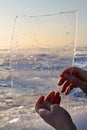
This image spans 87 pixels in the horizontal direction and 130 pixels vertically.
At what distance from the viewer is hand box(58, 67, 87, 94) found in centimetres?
242

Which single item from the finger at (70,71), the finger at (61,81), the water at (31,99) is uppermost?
the finger at (70,71)

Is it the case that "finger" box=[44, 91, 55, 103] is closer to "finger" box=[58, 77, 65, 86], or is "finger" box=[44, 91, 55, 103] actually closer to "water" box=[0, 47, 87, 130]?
"finger" box=[58, 77, 65, 86]

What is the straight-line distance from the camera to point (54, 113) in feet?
6.91

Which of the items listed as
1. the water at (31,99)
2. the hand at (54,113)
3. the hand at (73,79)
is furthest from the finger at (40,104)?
the water at (31,99)

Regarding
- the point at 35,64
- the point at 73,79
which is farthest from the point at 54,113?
the point at 35,64

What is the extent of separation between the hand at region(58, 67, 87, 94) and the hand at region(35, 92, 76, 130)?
0.76ft

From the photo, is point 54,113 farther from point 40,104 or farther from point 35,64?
point 35,64

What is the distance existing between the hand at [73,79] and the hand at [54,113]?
232mm

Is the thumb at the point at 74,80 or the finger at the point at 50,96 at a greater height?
the thumb at the point at 74,80

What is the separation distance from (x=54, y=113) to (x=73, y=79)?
372 mm

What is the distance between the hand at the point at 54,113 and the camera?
6.78 feet

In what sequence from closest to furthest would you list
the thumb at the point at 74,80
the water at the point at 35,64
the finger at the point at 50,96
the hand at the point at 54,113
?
1. the hand at the point at 54,113
2. the finger at the point at 50,96
3. the thumb at the point at 74,80
4. the water at the point at 35,64

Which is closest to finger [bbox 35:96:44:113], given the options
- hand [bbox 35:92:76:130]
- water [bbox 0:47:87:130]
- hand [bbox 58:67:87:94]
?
hand [bbox 35:92:76:130]

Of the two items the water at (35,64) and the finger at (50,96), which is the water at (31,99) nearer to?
the water at (35,64)
